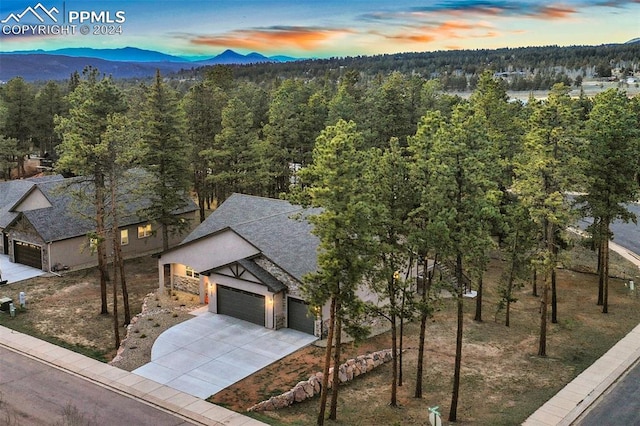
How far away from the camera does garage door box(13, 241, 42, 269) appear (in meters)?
40.8

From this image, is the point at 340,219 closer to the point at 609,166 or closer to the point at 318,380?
the point at 318,380

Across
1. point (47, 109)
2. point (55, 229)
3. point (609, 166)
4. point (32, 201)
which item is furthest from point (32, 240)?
point (47, 109)

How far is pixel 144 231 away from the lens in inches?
1783

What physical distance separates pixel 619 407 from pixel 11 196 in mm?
43707

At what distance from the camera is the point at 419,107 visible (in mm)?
55656

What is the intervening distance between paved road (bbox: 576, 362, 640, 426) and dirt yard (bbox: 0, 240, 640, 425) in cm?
193

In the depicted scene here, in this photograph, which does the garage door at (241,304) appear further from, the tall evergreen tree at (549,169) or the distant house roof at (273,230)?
the tall evergreen tree at (549,169)

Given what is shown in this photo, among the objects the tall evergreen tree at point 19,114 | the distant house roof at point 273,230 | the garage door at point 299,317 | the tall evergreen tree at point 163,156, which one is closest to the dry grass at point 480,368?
the garage door at point 299,317

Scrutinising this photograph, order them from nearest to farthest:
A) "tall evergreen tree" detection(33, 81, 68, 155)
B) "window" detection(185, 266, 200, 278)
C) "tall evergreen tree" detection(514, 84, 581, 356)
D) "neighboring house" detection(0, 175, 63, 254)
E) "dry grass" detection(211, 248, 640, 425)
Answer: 1. "dry grass" detection(211, 248, 640, 425)
2. "tall evergreen tree" detection(514, 84, 581, 356)
3. "window" detection(185, 266, 200, 278)
4. "neighboring house" detection(0, 175, 63, 254)
5. "tall evergreen tree" detection(33, 81, 68, 155)

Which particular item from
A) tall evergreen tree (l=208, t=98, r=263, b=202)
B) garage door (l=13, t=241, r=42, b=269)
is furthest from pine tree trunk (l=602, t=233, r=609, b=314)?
garage door (l=13, t=241, r=42, b=269)

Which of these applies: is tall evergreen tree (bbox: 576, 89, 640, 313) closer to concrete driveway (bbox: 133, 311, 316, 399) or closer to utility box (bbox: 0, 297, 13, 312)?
concrete driveway (bbox: 133, 311, 316, 399)

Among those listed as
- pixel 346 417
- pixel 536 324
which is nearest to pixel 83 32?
pixel 346 417

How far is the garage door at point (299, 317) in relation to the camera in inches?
1184

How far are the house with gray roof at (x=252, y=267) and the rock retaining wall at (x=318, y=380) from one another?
3213mm
